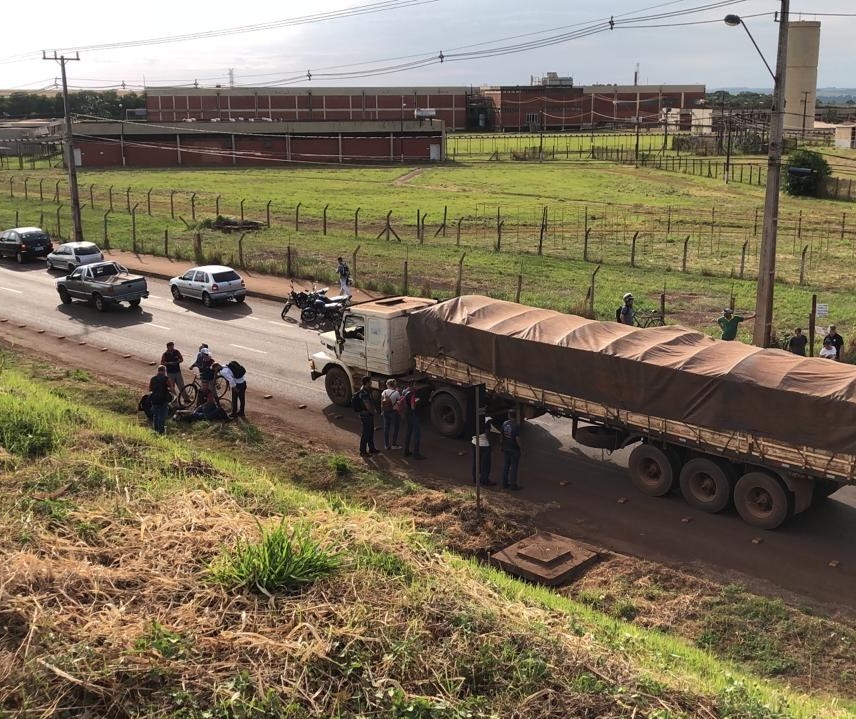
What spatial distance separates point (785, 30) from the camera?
21.4 m

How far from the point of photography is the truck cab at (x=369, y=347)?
2080 centimetres

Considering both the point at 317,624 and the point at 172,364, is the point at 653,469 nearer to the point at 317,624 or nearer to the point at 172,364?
the point at 317,624

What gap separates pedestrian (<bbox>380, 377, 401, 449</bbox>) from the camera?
19.8 meters

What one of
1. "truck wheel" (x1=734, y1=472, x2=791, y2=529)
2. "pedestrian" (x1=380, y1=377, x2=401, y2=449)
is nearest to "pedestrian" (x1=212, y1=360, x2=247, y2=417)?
"pedestrian" (x1=380, y1=377, x2=401, y2=449)

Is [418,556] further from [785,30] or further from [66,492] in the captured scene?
[785,30]

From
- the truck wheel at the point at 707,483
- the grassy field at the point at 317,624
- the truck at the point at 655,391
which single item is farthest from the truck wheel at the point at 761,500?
the grassy field at the point at 317,624

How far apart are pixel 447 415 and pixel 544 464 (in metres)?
2.56

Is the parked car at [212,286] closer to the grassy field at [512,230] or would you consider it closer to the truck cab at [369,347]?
the grassy field at [512,230]

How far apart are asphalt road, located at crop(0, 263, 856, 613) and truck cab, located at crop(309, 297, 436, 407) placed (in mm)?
855

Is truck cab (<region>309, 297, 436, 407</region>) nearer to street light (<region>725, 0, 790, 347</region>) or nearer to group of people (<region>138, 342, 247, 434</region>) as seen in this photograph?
group of people (<region>138, 342, 247, 434</region>)

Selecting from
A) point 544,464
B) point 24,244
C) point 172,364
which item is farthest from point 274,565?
point 24,244

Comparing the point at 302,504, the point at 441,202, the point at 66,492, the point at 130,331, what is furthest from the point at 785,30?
the point at 441,202

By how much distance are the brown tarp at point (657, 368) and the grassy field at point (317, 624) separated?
3.01m

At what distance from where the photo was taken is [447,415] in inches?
803
